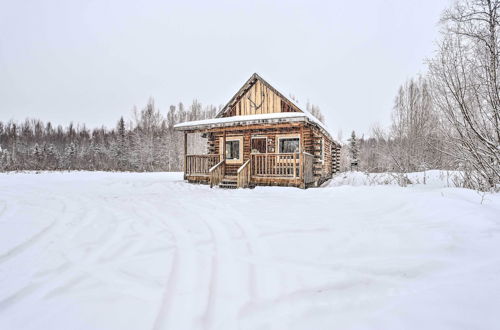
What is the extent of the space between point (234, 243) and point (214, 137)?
11.0m

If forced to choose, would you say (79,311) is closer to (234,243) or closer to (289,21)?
(234,243)

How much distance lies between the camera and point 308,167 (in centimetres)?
1053

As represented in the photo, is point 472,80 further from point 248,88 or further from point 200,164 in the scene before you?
point 200,164

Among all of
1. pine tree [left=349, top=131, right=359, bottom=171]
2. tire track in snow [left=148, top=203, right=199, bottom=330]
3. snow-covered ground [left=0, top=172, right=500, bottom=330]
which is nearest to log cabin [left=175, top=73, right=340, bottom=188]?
snow-covered ground [left=0, top=172, right=500, bottom=330]

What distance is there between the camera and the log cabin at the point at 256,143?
10.2 m

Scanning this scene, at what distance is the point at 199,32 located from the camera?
117 meters

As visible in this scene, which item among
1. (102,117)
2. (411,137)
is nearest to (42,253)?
(411,137)

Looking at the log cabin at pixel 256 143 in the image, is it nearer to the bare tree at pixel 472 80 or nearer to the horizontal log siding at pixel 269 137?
the horizontal log siding at pixel 269 137

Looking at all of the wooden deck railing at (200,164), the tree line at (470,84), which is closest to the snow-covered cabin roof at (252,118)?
the wooden deck railing at (200,164)

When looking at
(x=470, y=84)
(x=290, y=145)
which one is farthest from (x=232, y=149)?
(x=470, y=84)

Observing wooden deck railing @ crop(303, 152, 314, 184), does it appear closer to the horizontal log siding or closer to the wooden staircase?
the horizontal log siding

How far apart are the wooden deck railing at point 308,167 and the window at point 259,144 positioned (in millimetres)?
2959

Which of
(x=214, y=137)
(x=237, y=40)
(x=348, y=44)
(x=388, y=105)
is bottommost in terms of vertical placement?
(x=214, y=137)

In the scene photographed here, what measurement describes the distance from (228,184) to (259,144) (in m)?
3.44
